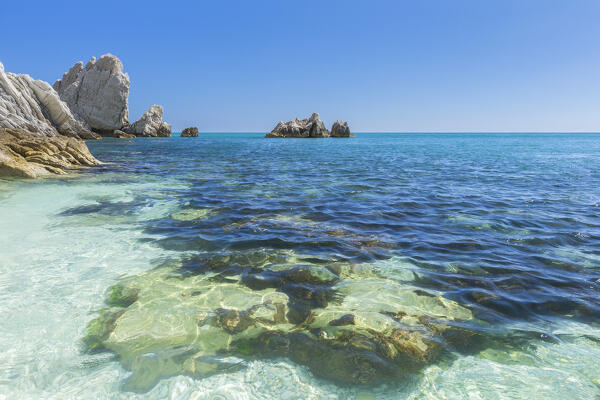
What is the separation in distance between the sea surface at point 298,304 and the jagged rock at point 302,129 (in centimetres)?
9671

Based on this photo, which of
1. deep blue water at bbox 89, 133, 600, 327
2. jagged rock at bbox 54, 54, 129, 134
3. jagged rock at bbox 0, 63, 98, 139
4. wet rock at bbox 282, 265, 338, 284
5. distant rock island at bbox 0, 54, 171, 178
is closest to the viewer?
deep blue water at bbox 89, 133, 600, 327

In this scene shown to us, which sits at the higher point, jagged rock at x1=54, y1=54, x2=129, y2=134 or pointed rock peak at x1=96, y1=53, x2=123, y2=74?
pointed rock peak at x1=96, y1=53, x2=123, y2=74

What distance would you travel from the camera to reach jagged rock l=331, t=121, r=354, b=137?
108500 mm

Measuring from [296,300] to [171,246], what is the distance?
3391 millimetres

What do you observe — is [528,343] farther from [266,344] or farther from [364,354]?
[266,344]

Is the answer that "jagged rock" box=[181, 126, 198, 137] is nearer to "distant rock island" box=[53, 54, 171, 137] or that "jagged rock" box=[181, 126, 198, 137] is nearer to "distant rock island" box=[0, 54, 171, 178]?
"distant rock island" box=[0, 54, 171, 178]

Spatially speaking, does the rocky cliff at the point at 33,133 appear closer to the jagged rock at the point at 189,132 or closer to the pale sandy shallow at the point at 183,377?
the pale sandy shallow at the point at 183,377

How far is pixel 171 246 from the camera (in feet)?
21.0

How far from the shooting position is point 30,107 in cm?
3459

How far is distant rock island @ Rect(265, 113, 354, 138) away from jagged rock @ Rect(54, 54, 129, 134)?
46464 millimetres

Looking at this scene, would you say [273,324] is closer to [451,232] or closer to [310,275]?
[310,275]

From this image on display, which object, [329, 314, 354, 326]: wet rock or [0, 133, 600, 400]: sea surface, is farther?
[329, 314, 354, 326]: wet rock

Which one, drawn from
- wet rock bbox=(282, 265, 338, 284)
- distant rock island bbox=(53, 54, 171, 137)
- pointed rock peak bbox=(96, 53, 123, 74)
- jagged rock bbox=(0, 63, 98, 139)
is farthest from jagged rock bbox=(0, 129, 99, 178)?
pointed rock peak bbox=(96, 53, 123, 74)

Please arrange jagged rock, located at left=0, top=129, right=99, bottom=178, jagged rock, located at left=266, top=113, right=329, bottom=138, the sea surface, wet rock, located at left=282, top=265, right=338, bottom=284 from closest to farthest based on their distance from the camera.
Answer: the sea surface, wet rock, located at left=282, top=265, right=338, bottom=284, jagged rock, located at left=0, top=129, right=99, bottom=178, jagged rock, located at left=266, top=113, right=329, bottom=138
